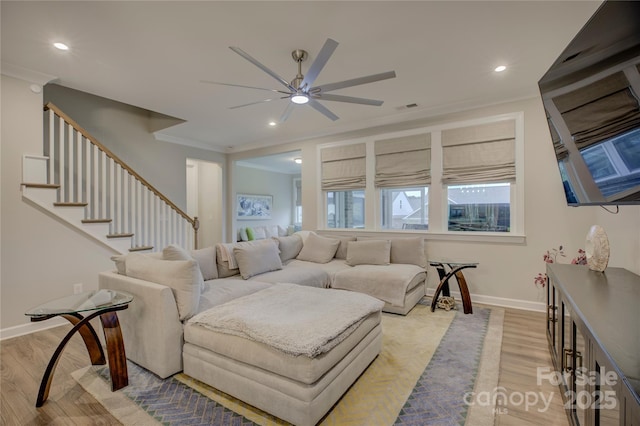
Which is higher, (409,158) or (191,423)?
(409,158)

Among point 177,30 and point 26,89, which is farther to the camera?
point 26,89

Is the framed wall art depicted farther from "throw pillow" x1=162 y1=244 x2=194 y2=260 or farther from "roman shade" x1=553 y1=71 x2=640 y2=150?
"roman shade" x1=553 y1=71 x2=640 y2=150

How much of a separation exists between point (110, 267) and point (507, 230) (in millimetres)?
5101

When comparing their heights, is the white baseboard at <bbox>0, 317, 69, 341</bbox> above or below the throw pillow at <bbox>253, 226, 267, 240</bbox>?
below

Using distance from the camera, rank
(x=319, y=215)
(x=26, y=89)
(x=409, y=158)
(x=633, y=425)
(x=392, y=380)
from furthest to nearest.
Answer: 1. (x=319, y=215)
2. (x=409, y=158)
3. (x=26, y=89)
4. (x=392, y=380)
5. (x=633, y=425)

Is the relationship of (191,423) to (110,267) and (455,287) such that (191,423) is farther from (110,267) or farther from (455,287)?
(455,287)

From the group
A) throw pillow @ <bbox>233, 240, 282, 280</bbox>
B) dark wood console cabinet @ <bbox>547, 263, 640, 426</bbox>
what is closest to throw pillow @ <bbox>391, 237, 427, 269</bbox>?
throw pillow @ <bbox>233, 240, 282, 280</bbox>

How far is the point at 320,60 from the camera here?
2.04 m

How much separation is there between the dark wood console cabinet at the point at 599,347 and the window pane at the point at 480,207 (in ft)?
5.43

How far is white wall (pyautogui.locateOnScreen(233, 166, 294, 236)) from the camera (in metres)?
7.88

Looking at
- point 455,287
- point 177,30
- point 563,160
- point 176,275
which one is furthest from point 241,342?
point 455,287

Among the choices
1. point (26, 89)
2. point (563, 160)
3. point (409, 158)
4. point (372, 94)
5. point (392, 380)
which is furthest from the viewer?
point (409, 158)

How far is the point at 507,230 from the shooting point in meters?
3.67

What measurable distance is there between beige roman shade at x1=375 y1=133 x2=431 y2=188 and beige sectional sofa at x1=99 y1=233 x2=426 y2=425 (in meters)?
1.67
